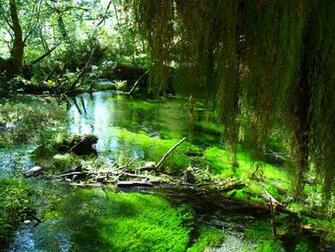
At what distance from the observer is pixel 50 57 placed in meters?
18.2

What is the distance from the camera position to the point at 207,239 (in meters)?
5.14

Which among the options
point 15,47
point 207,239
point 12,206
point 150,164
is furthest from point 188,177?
point 15,47

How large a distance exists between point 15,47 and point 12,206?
9.53 m

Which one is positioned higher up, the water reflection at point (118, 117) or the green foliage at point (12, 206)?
the water reflection at point (118, 117)

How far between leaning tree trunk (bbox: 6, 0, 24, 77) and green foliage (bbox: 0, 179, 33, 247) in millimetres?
8310

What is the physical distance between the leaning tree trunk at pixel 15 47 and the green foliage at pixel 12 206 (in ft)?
27.3

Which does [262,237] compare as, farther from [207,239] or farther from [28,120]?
[28,120]

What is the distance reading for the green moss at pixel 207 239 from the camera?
4970 millimetres

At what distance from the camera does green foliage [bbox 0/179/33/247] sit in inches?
193

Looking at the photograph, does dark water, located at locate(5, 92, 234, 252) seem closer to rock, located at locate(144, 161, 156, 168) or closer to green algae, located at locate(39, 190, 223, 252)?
green algae, located at locate(39, 190, 223, 252)

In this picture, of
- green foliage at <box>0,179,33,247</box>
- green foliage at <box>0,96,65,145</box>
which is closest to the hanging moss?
green foliage at <box>0,179,33,247</box>

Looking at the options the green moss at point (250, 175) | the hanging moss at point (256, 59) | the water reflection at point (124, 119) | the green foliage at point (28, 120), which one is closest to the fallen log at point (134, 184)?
the green moss at point (250, 175)

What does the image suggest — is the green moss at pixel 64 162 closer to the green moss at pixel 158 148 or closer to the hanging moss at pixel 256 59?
the green moss at pixel 158 148

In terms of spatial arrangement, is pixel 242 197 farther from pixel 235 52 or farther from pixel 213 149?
pixel 235 52
